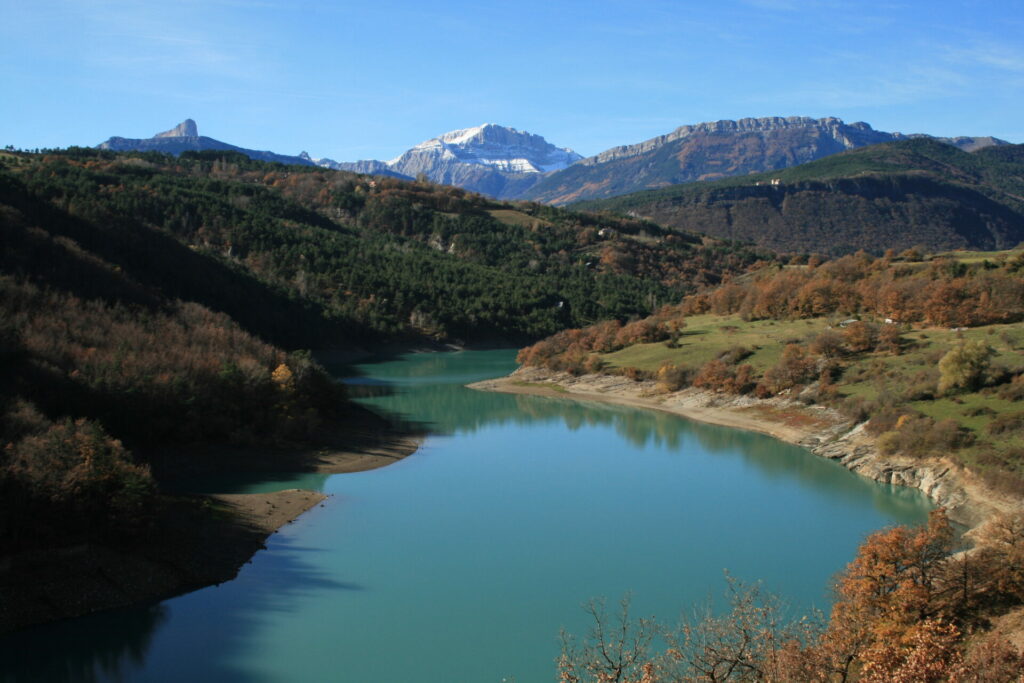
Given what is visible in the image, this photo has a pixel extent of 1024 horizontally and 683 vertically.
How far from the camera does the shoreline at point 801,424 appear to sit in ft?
109

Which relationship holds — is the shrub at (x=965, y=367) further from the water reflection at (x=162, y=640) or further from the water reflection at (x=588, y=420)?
the water reflection at (x=162, y=640)

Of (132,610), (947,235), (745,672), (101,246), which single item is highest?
(947,235)

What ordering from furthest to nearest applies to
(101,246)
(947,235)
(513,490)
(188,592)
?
(947,235) < (101,246) < (513,490) < (188,592)

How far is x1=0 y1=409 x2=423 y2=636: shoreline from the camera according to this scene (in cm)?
2034

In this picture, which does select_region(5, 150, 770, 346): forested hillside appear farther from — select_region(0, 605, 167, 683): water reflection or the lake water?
select_region(0, 605, 167, 683): water reflection

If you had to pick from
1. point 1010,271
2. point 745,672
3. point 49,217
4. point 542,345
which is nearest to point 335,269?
point 542,345

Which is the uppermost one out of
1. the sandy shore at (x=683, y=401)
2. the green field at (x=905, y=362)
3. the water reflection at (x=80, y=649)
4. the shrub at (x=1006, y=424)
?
the green field at (x=905, y=362)

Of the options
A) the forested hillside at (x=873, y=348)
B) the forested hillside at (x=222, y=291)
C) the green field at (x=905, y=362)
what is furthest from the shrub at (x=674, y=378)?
the forested hillside at (x=222, y=291)

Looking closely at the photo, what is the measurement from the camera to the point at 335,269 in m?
113

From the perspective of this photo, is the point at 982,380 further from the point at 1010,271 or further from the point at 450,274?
the point at 450,274

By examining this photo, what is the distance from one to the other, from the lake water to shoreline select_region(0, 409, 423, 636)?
21.3 inches

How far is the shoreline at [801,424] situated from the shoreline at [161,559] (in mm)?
22524

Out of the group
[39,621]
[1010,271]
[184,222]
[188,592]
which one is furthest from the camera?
[184,222]

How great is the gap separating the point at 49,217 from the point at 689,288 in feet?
315
